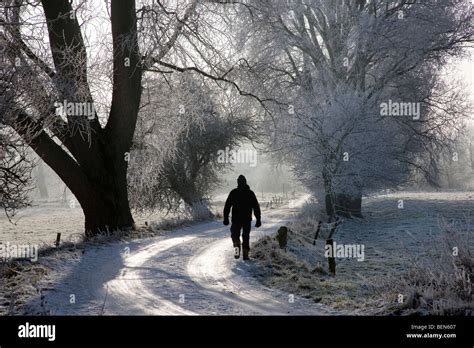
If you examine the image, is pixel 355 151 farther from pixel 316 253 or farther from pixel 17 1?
pixel 17 1

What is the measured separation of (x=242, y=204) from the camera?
12688 mm

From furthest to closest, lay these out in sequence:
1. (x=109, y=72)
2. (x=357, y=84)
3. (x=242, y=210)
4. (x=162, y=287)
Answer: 1. (x=357, y=84)
2. (x=109, y=72)
3. (x=242, y=210)
4. (x=162, y=287)

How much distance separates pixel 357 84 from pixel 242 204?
57.8 feet

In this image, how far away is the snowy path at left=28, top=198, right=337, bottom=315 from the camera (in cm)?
766

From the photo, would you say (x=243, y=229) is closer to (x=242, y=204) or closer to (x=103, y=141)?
(x=242, y=204)

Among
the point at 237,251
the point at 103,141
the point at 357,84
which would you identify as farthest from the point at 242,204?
the point at 357,84

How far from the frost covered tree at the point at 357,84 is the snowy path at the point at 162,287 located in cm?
1235

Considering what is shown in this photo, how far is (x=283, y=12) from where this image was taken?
89.6ft

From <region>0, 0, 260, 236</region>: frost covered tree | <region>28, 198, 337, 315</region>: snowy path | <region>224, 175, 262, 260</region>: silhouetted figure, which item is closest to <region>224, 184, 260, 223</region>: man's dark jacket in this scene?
<region>224, 175, 262, 260</region>: silhouetted figure

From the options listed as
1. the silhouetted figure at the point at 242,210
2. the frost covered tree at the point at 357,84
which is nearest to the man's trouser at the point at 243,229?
the silhouetted figure at the point at 242,210

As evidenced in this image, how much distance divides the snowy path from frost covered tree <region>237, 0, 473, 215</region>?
1235 cm

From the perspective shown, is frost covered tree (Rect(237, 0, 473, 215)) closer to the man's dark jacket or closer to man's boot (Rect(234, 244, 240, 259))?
the man's dark jacket
